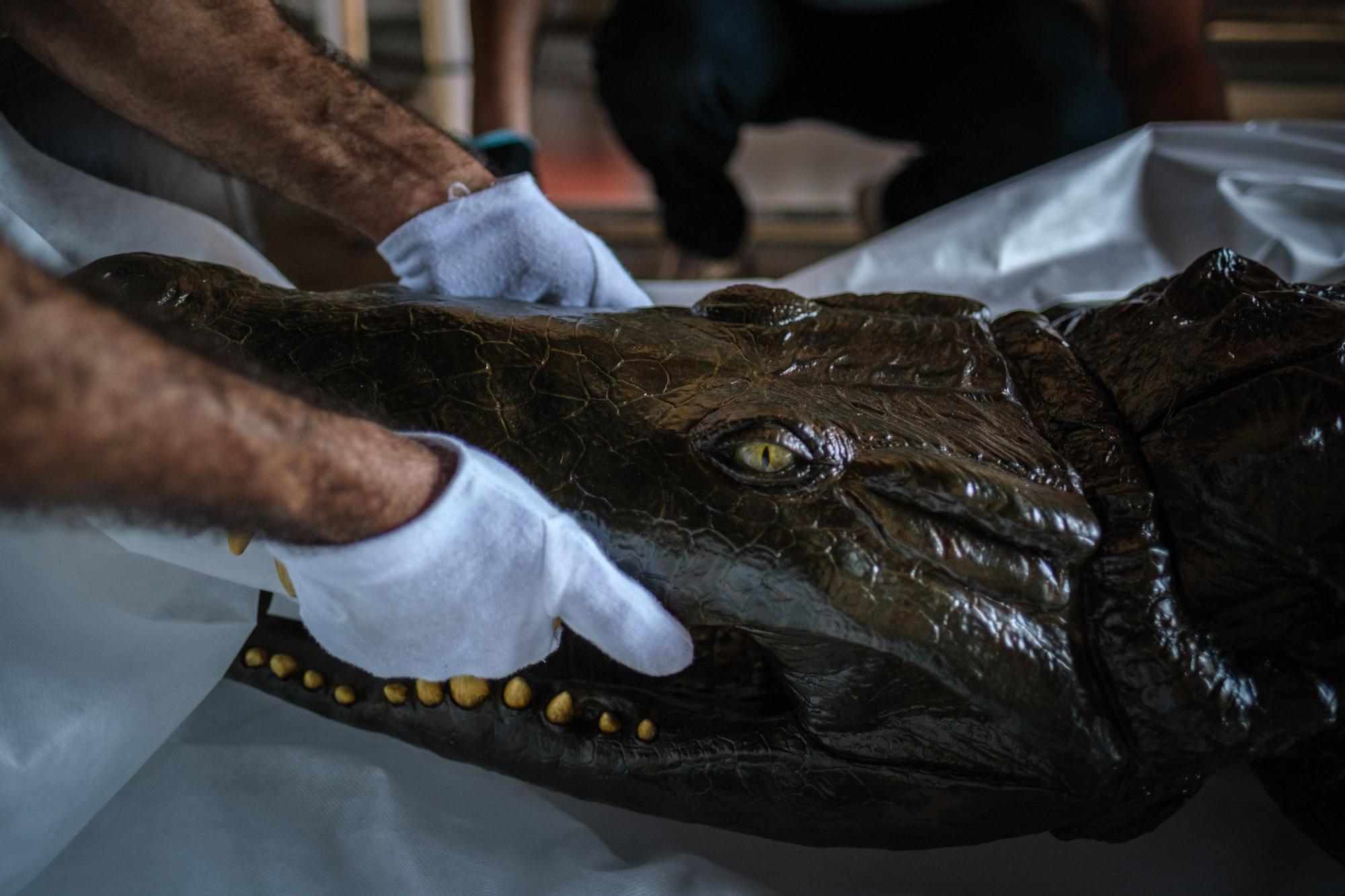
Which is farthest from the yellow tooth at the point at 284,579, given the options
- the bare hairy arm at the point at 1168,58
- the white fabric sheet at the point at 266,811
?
the bare hairy arm at the point at 1168,58

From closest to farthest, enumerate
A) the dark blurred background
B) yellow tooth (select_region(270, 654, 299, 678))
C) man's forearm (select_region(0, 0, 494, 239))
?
yellow tooth (select_region(270, 654, 299, 678))
man's forearm (select_region(0, 0, 494, 239))
the dark blurred background

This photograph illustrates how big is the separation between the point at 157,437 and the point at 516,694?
38cm

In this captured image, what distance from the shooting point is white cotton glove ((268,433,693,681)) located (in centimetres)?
60

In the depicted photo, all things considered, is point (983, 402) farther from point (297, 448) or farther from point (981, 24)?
point (981, 24)

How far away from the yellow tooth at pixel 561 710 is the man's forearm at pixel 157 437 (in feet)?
0.83

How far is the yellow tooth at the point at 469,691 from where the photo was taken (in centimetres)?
78

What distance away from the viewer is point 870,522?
2.15ft

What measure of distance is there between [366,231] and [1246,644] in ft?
3.01

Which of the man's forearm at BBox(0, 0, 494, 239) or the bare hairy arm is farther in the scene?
the bare hairy arm

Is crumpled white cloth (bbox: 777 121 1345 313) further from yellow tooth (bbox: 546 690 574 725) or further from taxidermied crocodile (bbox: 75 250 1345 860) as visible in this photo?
yellow tooth (bbox: 546 690 574 725)

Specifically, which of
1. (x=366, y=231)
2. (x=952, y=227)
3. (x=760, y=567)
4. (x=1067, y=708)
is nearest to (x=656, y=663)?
(x=760, y=567)

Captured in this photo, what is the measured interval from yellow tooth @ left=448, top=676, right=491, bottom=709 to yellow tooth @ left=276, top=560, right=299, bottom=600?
0.46 ft

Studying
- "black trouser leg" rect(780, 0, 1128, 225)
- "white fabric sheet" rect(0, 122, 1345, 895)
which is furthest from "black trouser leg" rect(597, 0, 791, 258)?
"white fabric sheet" rect(0, 122, 1345, 895)

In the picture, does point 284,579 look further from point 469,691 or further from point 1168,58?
point 1168,58
